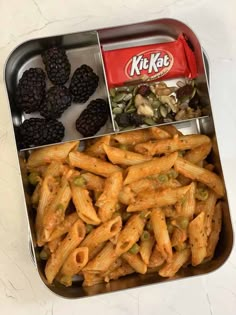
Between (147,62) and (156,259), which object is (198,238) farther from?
(147,62)

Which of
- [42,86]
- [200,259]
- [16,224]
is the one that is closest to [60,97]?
[42,86]

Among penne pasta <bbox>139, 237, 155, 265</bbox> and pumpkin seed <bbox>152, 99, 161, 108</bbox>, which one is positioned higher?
pumpkin seed <bbox>152, 99, 161, 108</bbox>

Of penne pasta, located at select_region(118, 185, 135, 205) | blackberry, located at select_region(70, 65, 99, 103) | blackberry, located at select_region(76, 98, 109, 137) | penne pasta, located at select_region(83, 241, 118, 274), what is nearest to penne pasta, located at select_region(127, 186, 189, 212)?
penne pasta, located at select_region(118, 185, 135, 205)

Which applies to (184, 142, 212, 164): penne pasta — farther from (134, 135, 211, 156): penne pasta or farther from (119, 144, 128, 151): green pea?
(119, 144, 128, 151): green pea

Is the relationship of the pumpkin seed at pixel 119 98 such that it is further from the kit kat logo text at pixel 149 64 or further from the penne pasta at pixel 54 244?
the penne pasta at pixel 54 244

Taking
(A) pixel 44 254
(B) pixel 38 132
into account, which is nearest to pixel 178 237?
(A) pixel 44 254
